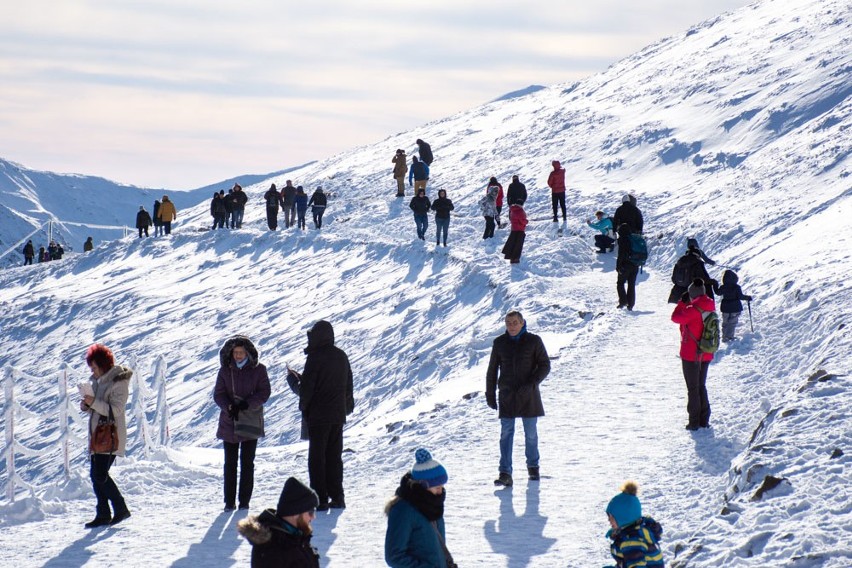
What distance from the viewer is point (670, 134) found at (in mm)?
38906

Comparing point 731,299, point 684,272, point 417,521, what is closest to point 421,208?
point 684,272

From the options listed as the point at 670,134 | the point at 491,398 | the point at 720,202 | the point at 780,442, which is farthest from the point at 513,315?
the point at 670,134

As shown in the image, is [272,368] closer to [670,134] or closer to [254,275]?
[254,275]

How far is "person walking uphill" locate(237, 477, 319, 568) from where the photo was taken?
4.71 m

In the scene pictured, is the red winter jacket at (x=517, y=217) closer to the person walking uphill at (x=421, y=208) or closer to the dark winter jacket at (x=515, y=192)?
the dark winter jacket at (x=515, y=192)

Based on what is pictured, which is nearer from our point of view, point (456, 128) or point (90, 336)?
point (90, 336)

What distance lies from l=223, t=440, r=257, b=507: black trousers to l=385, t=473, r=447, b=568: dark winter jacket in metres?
4.34

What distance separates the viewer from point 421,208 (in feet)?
90.7

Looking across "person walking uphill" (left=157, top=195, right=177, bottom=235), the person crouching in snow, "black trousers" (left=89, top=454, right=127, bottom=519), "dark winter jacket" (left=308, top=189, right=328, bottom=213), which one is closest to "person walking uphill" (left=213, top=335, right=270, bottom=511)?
"black trousers" (left=89, top=454, right=127, bottom=519)

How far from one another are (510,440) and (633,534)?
351 centimetres

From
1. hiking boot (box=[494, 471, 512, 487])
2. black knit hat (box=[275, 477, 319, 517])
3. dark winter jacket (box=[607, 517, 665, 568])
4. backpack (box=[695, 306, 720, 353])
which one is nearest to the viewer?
black knit hat (box=[275, 477, 319, 517])

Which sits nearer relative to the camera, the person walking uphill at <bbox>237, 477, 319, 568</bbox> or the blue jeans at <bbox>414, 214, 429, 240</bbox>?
the person walking uphill at <bbox>237, 477, 319, 568</bbox>

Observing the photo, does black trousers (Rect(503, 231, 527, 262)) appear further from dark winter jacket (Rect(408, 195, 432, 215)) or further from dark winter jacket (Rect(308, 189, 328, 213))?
dark winter jacket (Rect(308, 189, 328, 213))

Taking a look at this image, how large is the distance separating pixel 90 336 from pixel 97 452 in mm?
23544
